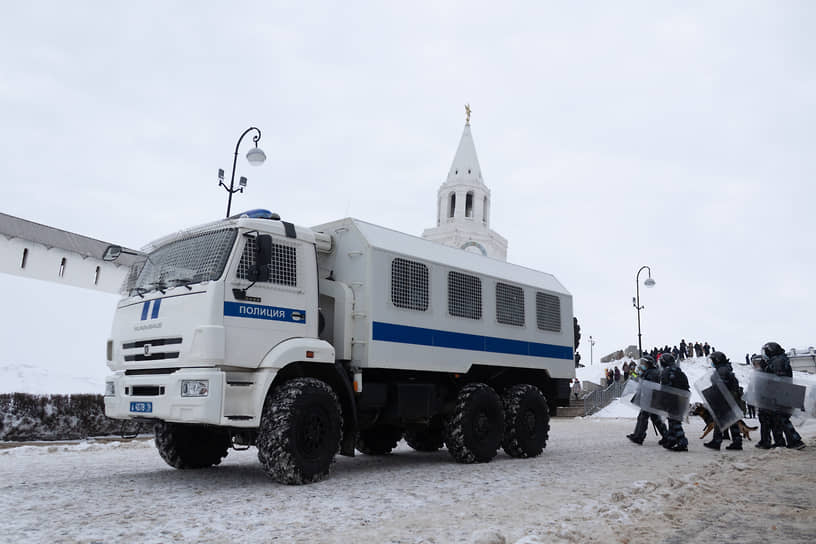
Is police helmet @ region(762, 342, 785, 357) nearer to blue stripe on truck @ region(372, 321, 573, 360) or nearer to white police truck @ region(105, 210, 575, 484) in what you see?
blue stripe on truck @ region(372, 321, 573, 360)

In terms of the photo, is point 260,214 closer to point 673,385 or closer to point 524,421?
point 524,421

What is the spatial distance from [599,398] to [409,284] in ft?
93.4

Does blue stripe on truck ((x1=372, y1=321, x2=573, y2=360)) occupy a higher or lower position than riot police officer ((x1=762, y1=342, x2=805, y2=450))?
higher

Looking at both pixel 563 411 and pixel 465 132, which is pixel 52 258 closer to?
pixel 563 411

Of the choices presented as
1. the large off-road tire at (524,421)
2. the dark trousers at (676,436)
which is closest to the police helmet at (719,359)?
the dark trousers at (676,436)

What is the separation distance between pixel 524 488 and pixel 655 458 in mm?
4888

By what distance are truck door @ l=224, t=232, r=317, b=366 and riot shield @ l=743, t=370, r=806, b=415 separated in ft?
31.5

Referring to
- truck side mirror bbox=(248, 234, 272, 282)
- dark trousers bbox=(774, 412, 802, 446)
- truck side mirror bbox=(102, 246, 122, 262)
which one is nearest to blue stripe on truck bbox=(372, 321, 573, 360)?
truck side mirror bbox=(248, 234, 272, 282)

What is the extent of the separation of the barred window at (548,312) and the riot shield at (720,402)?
11.4ft

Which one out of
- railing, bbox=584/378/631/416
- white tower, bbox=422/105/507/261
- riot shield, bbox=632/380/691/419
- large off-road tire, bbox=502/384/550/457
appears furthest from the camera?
white tower, bbox=422/105/507/261

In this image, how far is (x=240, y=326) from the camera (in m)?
7.64

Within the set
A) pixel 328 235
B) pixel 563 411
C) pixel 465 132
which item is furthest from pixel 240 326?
pixel 465 132

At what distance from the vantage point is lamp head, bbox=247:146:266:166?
60.8 feet

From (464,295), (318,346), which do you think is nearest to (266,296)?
(318,346)
